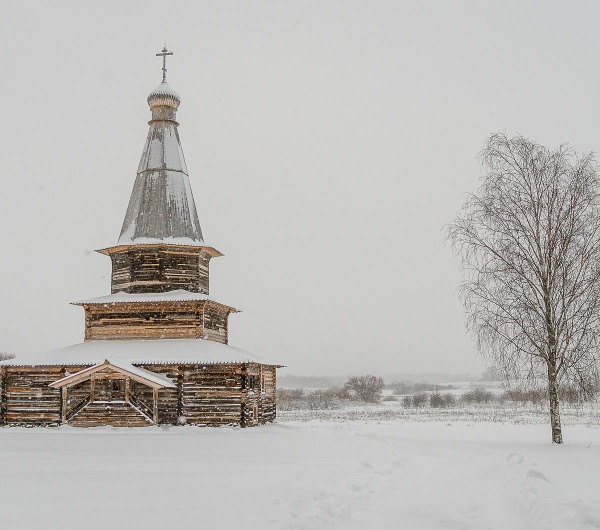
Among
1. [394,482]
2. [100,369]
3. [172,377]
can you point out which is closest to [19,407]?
[100,369]

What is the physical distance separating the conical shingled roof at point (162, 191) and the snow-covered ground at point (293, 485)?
11432 millimetres

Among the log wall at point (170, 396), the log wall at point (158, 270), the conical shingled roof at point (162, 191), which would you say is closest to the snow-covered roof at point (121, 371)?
the log wall at point (170, 396)

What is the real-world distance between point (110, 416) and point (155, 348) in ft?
9.84

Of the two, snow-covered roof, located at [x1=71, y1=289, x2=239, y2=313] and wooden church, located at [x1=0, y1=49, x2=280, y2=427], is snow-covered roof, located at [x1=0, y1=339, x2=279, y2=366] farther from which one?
snow-covered roof, located at [x1=71, y1=289, x2=239, y2=313]

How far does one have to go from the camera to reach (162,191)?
1108 inches

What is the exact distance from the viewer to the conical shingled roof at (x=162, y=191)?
27.2m

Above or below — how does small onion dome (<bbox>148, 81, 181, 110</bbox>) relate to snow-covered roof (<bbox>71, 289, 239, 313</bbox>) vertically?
above

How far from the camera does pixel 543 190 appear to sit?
738 inches

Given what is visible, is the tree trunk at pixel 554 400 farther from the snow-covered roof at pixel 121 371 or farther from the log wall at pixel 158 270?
the log wall at pixel 158 270

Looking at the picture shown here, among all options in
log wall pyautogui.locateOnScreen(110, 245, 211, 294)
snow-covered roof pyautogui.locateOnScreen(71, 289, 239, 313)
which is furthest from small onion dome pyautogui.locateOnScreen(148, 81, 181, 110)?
snow-covered roof pyautogui.locateOnScreen(71, 289, 239, 313)

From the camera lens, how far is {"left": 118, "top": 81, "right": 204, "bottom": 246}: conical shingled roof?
27.2 metres

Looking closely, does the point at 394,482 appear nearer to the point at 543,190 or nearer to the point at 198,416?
the point at 543,190

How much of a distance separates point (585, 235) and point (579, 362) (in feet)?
12.0

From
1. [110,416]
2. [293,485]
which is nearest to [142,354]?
[110,416]
